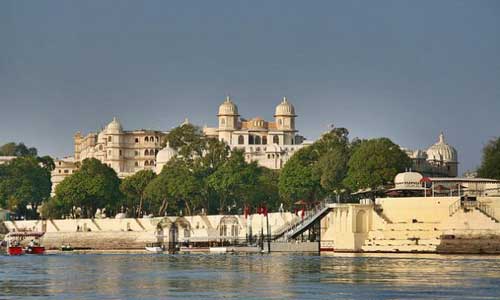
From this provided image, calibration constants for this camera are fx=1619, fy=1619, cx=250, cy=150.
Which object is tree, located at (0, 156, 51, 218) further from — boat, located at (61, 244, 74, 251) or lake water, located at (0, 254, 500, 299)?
lake water, located at (0, 254, 500, 299)

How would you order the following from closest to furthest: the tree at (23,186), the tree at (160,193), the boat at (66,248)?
the boat at (66,248)
the tree at (160,193)
the tree at (23,186)

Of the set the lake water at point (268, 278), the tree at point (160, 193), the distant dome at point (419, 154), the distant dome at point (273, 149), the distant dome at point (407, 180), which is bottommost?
the lake water at point (268, 278)

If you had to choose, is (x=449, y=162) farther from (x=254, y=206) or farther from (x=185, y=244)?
(x=185, y=244)

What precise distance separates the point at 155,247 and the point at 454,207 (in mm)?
36933

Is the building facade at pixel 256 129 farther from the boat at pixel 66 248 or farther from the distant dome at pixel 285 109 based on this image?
the boat at pixel 66 248

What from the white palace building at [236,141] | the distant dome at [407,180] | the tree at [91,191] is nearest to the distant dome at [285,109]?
the white palace building at [236,141]

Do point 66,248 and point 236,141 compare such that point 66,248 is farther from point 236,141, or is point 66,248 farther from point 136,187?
point 236,141

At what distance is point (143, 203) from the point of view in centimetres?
15512

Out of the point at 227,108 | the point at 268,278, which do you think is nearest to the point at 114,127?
the point at 227,108

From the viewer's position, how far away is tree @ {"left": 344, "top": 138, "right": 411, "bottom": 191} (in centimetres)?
11569

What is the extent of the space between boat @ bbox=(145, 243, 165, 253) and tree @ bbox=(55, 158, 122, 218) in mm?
18482

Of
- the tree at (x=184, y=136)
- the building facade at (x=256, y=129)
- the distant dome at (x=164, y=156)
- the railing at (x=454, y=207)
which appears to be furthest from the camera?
the building facade at (x=256, y=129)

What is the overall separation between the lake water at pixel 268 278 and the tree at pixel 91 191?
54.8 m

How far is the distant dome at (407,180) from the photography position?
107m
